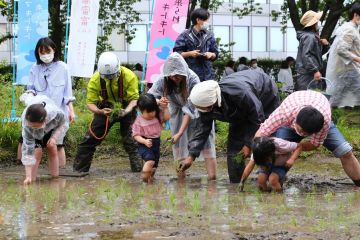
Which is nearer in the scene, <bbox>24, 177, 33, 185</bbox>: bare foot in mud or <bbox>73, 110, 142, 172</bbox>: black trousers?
<bbox>24, 177, 33, 185</bbox>: bare foot in mud

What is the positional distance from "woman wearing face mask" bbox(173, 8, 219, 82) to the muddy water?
1789 mm

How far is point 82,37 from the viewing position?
44.5 ft

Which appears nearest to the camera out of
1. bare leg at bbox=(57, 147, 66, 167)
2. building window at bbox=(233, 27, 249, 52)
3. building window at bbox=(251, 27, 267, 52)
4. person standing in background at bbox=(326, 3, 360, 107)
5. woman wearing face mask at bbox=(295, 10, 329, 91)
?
bare leg at bbox=(57, 147, 66, 167)

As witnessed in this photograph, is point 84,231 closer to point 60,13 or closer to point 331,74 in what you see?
point 331,74

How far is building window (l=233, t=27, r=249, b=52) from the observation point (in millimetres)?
46719

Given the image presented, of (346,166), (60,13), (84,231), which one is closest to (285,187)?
(346,166)

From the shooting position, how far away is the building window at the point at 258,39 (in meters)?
47.2

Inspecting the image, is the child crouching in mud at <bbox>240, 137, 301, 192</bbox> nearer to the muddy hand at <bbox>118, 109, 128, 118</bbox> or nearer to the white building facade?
the muddy hand at <bbox>118, 109, 128, 118</bbox>

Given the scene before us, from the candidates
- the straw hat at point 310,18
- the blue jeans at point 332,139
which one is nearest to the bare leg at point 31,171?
the blue jeans at point 332,139

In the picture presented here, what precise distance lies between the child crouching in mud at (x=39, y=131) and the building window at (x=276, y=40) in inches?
1552

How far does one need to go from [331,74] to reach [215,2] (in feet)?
59.1

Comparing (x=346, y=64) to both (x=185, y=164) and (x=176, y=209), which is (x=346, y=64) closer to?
(x=185, y=164)

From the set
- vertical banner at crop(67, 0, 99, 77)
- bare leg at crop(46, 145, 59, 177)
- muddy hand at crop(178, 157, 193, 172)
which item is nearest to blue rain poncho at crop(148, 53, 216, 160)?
muddy hand at crop(178, 157, 193, 172)

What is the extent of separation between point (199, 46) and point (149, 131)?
2181 millimetres
